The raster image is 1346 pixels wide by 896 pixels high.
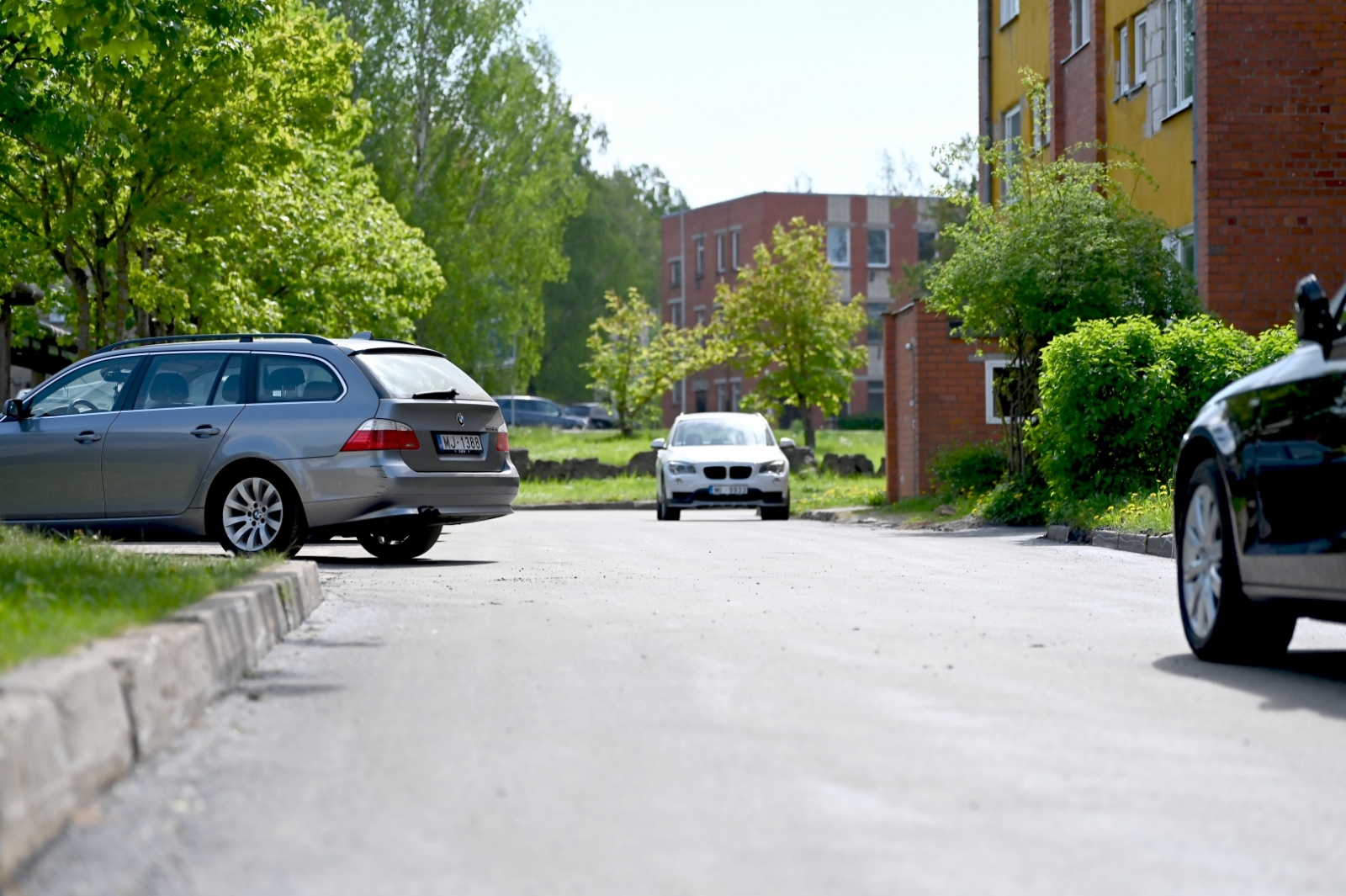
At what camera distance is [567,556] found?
1555cm

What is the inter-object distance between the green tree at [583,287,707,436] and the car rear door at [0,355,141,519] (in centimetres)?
4673

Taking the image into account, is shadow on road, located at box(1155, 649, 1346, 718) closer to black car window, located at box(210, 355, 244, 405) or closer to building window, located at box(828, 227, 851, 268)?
black car window, located at box(210, 355, 244, 405)

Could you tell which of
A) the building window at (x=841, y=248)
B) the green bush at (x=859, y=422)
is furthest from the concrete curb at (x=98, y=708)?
the building window at (x=841, y=248)

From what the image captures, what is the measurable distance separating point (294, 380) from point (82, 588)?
623cm

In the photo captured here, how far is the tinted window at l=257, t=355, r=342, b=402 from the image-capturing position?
14062mm

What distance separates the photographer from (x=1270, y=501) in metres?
7.46

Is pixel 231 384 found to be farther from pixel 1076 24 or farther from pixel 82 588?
pixel 1076 24

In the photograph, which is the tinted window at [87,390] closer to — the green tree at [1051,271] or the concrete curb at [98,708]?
the concrete curb at [98,708]

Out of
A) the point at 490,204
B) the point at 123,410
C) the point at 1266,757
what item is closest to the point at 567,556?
the point at 123,410

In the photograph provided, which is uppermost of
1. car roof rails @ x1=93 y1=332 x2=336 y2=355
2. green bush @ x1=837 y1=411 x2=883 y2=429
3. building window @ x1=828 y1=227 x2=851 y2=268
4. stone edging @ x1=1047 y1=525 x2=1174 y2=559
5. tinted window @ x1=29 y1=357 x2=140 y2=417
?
building window @ x1=828 y1=227 x2=851 y2=268

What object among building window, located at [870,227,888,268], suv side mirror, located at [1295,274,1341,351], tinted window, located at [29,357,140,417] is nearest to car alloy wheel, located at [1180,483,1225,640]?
suv side mirror, located at [1295,274,1341,351]

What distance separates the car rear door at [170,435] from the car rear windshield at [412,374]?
1046mm

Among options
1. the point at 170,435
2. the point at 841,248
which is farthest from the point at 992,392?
the point at 841,248

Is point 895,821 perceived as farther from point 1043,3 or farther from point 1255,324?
point 1043,3
